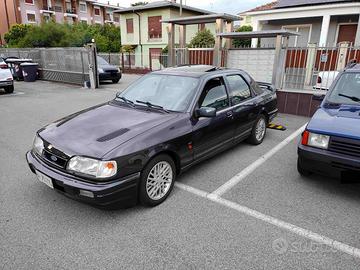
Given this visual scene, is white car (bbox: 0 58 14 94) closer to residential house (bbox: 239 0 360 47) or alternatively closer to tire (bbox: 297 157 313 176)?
tire (bbox: 297 157 313 176)

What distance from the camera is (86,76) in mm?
13445

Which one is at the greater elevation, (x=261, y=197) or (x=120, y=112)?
(x=120, y=112)

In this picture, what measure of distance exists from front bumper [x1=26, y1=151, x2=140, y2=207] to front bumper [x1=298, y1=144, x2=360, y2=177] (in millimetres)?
2186

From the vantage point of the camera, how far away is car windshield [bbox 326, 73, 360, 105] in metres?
4.25

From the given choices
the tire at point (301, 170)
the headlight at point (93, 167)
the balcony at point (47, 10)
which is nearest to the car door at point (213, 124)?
the tire at point (301, 170)

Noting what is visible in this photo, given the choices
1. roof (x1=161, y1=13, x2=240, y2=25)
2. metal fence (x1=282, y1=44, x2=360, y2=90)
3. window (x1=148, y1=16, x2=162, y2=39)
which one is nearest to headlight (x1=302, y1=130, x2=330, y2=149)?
metal fence (x1=282, y1=44, x2=360, y2=90)

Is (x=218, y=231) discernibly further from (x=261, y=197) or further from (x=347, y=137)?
(x=347, y=137)

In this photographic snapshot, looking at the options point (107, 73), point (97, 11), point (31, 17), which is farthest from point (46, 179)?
point (97, 11)

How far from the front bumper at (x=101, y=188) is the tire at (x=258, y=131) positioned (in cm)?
300

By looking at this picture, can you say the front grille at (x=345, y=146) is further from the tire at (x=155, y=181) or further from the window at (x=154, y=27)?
the window at (x=154, y=27)

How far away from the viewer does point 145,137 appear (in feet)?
10.1

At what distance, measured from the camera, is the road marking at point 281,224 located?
2.65m

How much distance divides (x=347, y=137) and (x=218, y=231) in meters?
1.88

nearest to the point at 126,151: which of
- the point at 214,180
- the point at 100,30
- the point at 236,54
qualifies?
the point at 214,180
